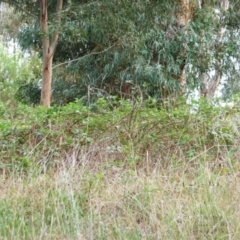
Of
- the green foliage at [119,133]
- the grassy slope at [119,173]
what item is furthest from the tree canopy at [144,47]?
the grassy slope at [119,173]

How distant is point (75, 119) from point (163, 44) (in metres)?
5.62

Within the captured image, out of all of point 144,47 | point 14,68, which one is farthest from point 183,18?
point 14,68

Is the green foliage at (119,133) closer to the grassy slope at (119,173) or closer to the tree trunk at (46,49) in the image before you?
the grassy slope at (119,173)

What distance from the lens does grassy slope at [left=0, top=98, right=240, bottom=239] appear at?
3115 millimetres

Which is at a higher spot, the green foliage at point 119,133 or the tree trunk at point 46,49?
the tree trunk at point 46,49

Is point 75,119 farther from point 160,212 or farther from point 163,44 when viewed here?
point 163,44

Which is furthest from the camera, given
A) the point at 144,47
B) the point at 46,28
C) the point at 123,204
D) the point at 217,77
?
the point at 217,77

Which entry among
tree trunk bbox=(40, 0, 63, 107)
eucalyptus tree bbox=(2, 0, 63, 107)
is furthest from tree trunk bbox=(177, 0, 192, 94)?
tree trunk bbox=(40, 0, 63, 107)

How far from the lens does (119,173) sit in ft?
13.4

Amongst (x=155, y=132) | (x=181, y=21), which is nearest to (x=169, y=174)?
(x=155, y=132)

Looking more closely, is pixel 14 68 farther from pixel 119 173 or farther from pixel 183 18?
pixel 119 173

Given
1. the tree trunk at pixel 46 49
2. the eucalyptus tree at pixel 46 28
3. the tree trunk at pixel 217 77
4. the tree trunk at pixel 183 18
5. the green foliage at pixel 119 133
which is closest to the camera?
the green foliage at pixel 119 133

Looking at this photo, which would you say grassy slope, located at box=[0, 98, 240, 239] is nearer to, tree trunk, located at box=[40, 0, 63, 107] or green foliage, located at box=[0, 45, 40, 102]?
tree trunk, located at box=[40, 0, 63, 107]

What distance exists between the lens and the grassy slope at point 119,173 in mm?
3115
